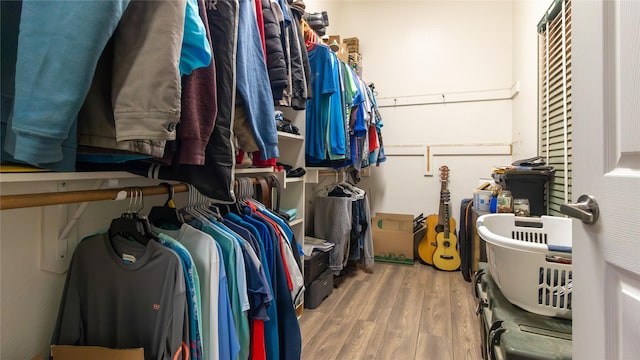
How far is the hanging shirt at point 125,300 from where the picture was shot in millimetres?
794

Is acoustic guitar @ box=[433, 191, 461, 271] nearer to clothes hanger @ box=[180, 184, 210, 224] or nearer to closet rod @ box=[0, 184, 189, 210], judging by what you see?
clothes hanger @ box=[180, 184, 210, 224]

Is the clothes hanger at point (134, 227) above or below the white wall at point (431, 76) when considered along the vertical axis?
below

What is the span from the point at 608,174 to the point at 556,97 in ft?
5.98

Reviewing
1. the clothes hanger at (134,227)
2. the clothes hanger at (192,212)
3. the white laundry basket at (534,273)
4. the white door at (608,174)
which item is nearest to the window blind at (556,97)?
the white laundry basket at (534,273)

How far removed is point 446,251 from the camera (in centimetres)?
303

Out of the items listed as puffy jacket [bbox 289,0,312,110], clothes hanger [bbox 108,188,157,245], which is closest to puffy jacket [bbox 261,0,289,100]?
puffy jacket [bbox 289,0,312,110]

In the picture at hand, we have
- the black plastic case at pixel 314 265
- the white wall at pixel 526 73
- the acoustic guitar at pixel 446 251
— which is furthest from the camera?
the acoustic guitar at pixel 446 251

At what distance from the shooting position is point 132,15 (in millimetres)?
590

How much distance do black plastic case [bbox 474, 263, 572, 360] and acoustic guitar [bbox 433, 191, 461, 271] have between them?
1864mm

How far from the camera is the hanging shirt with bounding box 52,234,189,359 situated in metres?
0.79

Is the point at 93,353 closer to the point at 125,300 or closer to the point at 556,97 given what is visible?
the point at 125,300

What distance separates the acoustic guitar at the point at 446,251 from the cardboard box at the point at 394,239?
263 mm

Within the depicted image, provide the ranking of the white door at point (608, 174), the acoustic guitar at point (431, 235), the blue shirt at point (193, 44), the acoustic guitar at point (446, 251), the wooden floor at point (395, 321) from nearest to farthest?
1. the white door at point (608, 174)
2. the blue shirt at point (193, 44)
3. the wooden floor at point (395, 321)
4. the acoustic guitar at point (446, 251)
5. the acoustic guitar at point (431, 235)

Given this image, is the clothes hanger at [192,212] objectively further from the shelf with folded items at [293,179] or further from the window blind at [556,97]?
the window blind at [556,97]
